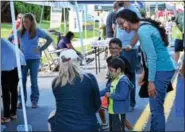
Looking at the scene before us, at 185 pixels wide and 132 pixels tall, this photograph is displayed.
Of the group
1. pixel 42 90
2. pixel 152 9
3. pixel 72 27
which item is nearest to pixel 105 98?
pixel 42 90

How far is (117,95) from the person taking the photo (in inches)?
223

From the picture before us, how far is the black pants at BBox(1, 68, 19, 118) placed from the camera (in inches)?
307

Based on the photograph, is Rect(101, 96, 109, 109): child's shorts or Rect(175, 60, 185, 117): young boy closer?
Rect(175, 60, 185, 117): young boy

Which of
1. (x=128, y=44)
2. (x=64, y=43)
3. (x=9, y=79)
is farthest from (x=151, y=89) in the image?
(x=64, y=43)

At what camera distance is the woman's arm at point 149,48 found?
5.36 meters

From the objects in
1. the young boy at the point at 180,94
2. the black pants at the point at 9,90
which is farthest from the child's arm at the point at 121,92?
the black pants at the point at 9,90

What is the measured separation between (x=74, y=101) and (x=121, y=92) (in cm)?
130

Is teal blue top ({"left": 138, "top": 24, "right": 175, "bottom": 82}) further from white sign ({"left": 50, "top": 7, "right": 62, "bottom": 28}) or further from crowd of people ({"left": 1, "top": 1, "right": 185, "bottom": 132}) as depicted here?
white sign ({"left": 50, "top": 7, "right": 62, "bottom": 28})

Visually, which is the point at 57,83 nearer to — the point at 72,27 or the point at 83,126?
the point at 83,126

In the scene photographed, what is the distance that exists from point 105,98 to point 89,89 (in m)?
1.22

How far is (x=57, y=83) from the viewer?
4602mm

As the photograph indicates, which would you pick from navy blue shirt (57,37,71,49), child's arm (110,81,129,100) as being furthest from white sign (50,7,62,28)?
child's arm (110,81,129,100)

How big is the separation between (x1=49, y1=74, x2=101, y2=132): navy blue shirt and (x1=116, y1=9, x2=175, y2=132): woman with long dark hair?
1066mm

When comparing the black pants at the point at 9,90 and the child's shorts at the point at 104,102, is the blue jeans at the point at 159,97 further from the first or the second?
the black pants at the point at 9,90
